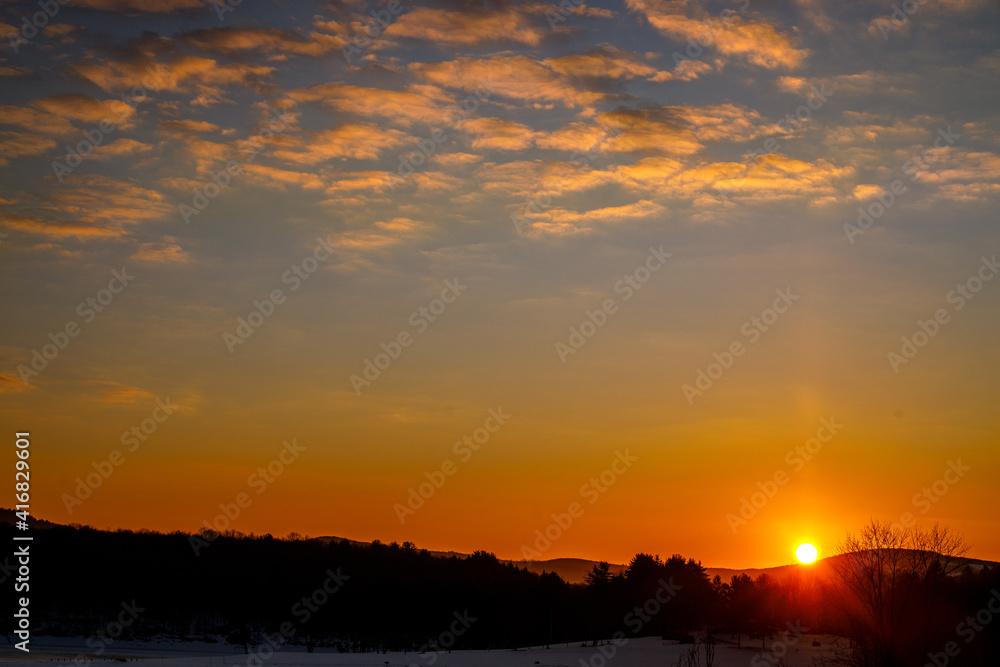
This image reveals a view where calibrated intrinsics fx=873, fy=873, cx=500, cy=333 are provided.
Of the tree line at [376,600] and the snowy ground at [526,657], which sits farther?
the tree line at [376,600]

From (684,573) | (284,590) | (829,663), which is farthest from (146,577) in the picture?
(829,663)

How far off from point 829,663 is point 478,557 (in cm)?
10407

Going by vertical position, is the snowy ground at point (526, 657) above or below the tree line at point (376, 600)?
above

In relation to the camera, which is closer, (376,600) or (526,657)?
(526,657)

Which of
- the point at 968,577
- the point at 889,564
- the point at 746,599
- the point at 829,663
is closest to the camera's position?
the point at 889,564

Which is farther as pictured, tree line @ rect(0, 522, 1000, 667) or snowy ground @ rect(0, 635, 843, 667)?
tree line @ rect(0, 522, 1000, 667)

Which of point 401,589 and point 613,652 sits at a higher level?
point 613,652

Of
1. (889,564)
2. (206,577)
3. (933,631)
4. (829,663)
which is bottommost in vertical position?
(206,577)

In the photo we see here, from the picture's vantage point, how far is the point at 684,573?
120 metres

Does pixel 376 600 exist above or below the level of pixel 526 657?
below

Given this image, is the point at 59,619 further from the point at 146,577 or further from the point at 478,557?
the point at 478,557

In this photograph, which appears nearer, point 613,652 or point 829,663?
point 829,663

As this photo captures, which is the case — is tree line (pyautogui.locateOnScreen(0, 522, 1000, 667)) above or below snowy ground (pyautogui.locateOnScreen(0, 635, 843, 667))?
below

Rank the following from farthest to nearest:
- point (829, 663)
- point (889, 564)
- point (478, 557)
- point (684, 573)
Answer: point (478, 557), point (684, 573), point (829, 663), point (889, 564)
